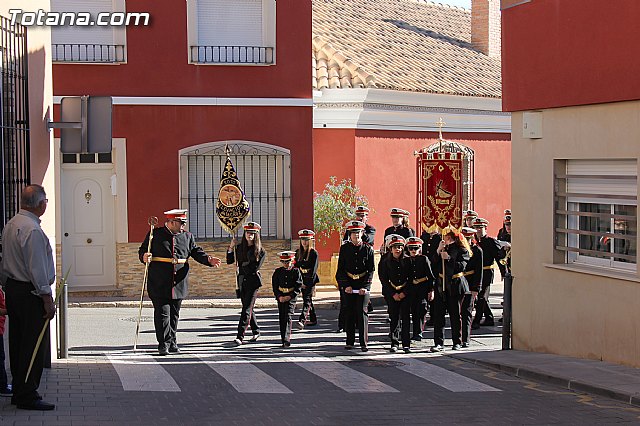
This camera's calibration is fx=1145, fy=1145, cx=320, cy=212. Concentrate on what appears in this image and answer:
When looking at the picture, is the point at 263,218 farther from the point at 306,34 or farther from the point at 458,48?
the point at 458,48

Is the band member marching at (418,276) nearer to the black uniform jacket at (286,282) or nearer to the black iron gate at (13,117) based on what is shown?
the black uniform jacket at (286,282)

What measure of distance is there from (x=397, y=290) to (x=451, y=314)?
1.04 metres

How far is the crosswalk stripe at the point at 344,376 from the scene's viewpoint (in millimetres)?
11984

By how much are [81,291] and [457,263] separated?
355 inches

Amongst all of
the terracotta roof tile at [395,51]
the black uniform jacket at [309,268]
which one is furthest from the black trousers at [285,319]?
the terracotta roof tile at [395,51]

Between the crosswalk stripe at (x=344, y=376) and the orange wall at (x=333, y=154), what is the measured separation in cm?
1131

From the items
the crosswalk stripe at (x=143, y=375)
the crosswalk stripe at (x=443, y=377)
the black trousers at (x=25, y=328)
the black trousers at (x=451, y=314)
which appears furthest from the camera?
the black trousers at (x=451, y=314)

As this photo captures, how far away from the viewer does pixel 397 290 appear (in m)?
15.5

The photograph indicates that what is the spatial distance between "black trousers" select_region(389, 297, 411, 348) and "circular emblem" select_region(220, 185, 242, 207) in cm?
713

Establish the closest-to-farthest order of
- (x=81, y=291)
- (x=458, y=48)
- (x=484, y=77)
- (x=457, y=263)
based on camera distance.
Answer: (x=457, y=263), (x=81, y=291), (x=484, y=77), (x=458, y=48)

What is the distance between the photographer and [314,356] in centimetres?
1496

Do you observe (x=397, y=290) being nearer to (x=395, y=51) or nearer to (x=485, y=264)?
(x=485, y=264)

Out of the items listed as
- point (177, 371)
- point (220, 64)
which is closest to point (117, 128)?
point (220, 64)

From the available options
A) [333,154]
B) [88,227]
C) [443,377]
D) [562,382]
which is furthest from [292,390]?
[333,154]
